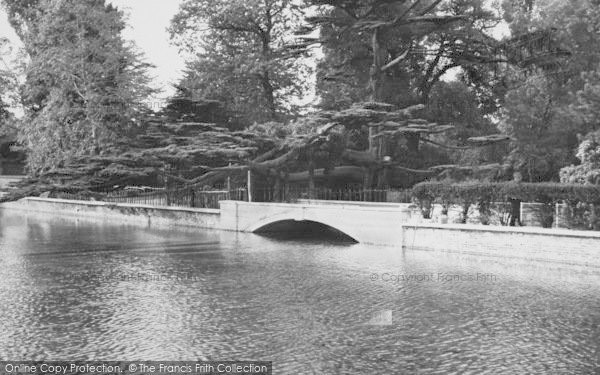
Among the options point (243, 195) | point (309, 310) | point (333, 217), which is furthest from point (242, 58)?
point (309, 310)

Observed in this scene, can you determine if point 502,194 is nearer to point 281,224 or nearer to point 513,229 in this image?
point 513,229

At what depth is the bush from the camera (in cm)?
2122

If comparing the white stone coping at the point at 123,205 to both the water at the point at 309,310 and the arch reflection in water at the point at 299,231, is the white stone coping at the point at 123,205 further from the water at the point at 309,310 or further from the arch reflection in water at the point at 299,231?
the water at the point at 309,310

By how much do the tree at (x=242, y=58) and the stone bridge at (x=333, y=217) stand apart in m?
11.5

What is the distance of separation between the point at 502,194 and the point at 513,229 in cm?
179

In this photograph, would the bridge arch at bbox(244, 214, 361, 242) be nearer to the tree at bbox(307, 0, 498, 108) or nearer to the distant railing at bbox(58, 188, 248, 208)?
the distant railing at bbox(58, 188, 248, 208)

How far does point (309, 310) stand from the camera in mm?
14805

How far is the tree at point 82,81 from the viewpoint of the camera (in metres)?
40.5

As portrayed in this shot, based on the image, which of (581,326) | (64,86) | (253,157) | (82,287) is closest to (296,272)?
(82,287)

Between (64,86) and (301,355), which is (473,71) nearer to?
(64,86)

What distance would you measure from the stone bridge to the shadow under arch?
58 millimetres

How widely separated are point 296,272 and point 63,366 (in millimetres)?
10097

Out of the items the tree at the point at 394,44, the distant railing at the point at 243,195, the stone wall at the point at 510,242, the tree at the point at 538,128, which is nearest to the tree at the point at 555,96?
the tree at the point at 538,128

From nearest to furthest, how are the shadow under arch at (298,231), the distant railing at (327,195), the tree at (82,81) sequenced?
the shadow under arch at (298,231) < the distant railing at (327,195) < the tree at (82,81)
